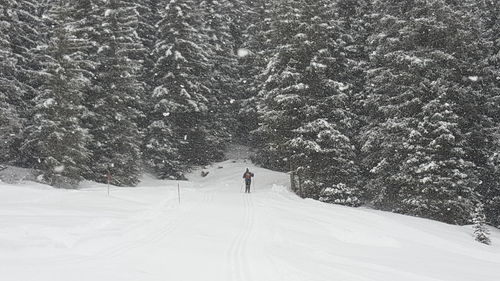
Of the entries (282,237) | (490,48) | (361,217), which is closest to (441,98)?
(490,48)

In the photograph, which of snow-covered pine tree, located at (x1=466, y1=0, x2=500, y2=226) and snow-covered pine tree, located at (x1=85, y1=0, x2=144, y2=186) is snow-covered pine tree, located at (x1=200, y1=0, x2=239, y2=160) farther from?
snow-covered pine tree, located at (x1=466, y1=0, x2=500, y2=226)

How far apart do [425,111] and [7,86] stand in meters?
Result: 21.7

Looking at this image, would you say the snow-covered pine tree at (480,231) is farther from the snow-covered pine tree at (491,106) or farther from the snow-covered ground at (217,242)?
the snow-covered pine tree at (491,106)

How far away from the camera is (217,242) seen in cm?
1110

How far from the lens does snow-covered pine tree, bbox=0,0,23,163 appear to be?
21406mm

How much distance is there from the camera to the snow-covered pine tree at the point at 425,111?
67.4 feet

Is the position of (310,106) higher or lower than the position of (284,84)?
lower

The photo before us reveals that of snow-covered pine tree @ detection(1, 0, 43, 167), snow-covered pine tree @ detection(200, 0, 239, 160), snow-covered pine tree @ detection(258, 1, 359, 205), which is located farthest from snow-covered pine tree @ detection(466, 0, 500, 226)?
snow-covered pine tree @ detection(1, 0, 43, 167)

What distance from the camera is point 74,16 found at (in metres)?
27.6

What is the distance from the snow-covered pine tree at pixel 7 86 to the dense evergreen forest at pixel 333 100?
0.09m

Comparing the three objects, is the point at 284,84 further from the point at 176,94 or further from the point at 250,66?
the point at 250,66

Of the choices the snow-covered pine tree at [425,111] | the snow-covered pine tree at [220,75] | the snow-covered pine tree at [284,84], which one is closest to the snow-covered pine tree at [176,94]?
the snow-covered pine tree at [220,75]

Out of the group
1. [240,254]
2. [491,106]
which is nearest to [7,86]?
[240,254]

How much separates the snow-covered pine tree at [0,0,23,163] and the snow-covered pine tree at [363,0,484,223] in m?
18.5
